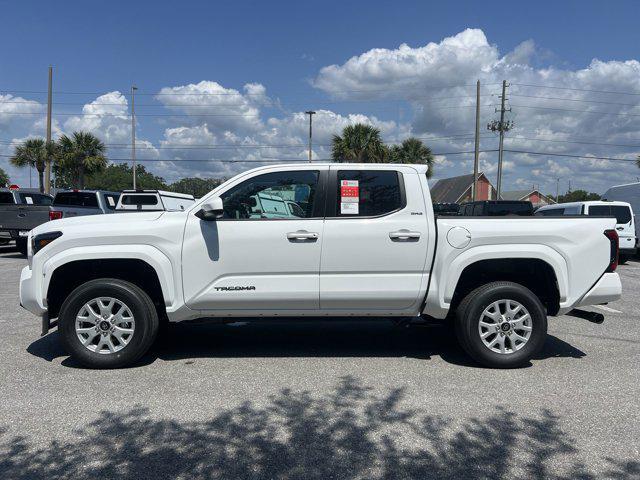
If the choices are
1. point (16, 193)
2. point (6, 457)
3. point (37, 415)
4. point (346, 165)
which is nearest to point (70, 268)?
point (37, 415)

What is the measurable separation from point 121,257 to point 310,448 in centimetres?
254

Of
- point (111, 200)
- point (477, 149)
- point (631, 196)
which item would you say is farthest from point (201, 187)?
point (477, 149)

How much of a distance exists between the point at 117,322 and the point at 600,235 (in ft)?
15.1

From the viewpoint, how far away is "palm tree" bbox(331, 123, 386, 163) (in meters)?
35.0

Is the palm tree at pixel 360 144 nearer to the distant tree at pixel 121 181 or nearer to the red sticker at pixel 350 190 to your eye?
the red sticker at pixel 350 190

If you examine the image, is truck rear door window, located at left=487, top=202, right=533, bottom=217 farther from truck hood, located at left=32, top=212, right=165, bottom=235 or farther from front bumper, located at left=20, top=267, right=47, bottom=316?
front bumper, located at left=20, top=267, right=47, bottom=316

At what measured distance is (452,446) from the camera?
3.34 m

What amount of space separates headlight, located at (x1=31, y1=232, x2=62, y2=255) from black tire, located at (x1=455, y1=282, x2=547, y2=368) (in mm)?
3876

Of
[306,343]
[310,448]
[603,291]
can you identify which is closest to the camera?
[310,448]

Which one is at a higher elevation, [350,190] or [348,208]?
[350,190]

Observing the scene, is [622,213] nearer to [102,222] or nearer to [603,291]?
[603,291]

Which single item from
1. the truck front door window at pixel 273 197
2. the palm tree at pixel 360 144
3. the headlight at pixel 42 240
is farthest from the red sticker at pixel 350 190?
the palm tree at pixel 360 144

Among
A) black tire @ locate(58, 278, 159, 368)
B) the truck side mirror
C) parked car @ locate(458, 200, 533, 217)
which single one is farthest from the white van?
black tire @ locate(58, 278, 159, 368)

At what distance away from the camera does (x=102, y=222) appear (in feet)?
16.0
